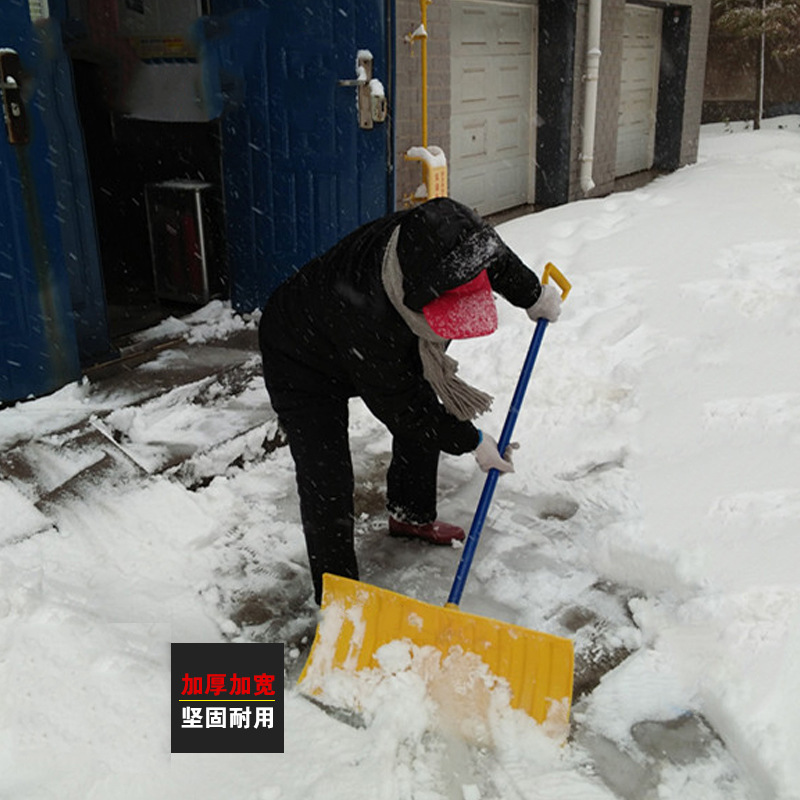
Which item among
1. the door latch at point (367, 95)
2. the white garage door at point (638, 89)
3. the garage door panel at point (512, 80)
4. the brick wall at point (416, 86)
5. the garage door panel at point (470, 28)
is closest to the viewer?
the door latch at point (367, 95)

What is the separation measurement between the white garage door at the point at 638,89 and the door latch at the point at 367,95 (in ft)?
22.2

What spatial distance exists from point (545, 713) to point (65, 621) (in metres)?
1.52

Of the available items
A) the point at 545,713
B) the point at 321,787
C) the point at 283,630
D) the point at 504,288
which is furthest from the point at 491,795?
the point at 504,288

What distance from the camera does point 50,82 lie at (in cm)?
415

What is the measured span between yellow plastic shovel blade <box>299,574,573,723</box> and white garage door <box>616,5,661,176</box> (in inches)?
374

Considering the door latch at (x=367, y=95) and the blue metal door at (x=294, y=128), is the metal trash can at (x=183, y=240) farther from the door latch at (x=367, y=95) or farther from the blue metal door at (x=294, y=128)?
the door latch at (x=367, y=95)

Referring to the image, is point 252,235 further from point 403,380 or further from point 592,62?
point 592,62

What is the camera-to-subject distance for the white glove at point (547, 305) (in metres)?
2.92

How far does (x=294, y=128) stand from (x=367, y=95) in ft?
2.00

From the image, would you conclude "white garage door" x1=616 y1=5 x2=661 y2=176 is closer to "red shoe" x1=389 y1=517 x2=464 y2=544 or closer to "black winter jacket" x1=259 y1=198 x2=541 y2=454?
"red shoe" x1=389 y1=517 x2=464 y2=544

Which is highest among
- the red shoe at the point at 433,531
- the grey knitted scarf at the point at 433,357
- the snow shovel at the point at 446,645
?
the grey knitted scarf at the point at 433,357

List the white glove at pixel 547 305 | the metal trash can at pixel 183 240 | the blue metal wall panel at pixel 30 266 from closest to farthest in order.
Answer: the white glove at pixel 547 305, the blue metal wall panel at pixel 30 266, the metal trash can at pixel 183 240

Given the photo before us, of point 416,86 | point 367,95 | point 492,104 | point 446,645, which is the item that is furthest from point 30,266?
point 492,104

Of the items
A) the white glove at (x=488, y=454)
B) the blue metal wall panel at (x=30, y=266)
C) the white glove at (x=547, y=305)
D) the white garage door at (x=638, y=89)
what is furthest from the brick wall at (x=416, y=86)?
the white garage door at (x=638, y=89)
